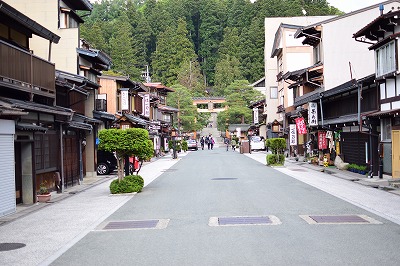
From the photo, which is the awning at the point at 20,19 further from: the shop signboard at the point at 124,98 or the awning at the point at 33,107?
the shop signboard at the point at 124,98

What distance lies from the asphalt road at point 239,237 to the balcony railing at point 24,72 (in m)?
5.26

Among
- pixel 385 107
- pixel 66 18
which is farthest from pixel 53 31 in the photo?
pixel 385 107

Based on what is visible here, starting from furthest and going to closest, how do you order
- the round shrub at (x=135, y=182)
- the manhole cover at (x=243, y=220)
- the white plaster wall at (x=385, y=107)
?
the white plaster wall at (x=385, y=107), the round shrub at (x=135, y=182), the manhole cover at (x=243, y=220)

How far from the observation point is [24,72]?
16.8 m

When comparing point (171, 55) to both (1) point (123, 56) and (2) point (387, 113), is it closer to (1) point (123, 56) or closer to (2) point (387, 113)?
(1) point (123, 56)

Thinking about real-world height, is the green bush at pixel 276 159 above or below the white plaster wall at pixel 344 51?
below

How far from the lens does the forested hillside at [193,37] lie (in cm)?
9525

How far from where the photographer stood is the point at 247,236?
33.9 feet

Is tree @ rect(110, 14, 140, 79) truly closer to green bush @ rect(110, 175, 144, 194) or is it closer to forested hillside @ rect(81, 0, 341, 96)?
forested hillside @ rect(81, 0, 341, 96)

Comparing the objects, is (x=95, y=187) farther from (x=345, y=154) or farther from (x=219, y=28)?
(x=219, y=28)

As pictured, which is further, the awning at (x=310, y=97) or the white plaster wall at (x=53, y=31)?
the awning at (x=310, y=97)

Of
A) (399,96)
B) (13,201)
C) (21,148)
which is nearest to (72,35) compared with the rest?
(21,148)

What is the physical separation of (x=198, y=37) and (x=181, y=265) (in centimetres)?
12409

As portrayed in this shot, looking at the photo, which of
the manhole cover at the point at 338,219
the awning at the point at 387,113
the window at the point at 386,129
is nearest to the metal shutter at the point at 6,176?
the manhole cover at the point at 338,219
